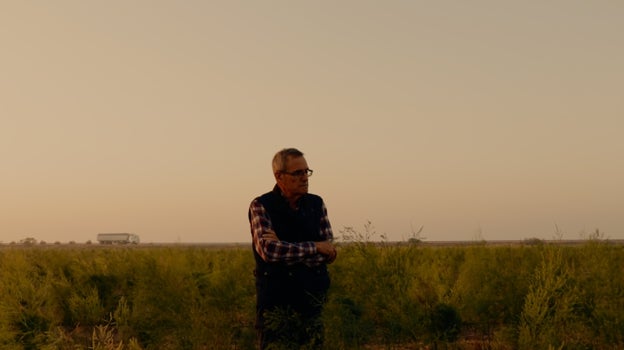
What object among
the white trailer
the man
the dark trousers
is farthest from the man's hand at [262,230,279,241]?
the white trailer

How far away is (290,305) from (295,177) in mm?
→ 816

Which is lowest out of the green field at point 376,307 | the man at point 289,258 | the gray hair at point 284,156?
the green field at point 376,307

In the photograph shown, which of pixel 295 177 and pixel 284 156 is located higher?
pixel 284 156

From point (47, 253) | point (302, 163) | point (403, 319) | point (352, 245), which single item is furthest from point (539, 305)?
point (47, 253)

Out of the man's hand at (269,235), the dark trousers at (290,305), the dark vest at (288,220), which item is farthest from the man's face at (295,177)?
the dark trousers at (290,305)

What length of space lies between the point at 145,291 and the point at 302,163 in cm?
516

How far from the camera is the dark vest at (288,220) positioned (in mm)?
3895

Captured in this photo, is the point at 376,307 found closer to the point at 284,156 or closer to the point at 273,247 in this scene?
the point at 273,247

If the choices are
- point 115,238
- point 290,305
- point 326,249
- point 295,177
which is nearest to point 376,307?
point 290,305

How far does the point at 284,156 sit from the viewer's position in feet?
12.4

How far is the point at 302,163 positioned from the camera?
377 cm

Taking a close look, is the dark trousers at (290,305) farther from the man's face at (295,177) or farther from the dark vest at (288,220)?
the man's face at (295,177)

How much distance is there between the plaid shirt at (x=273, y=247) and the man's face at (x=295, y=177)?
22 centimetres

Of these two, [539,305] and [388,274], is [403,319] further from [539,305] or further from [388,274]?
[539,305]
